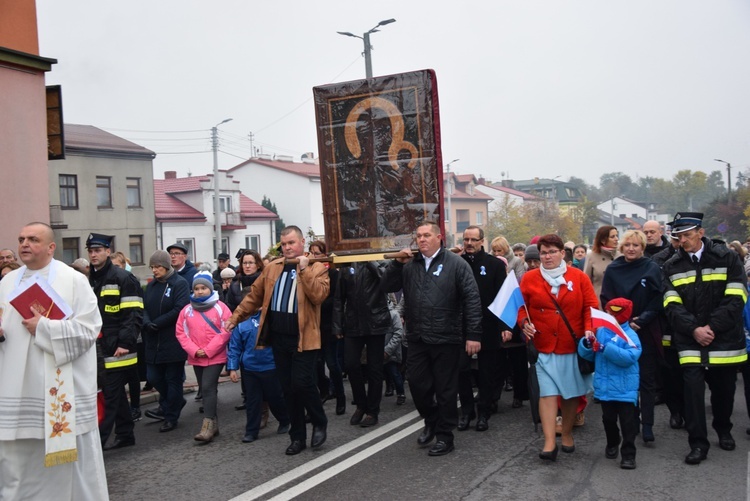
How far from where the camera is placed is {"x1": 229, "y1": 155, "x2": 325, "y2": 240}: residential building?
209 ft

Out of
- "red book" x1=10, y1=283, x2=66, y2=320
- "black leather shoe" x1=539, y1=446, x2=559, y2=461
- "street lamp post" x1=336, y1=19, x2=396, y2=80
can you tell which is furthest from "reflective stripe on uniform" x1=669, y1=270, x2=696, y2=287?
"street lamp post" x1=336, y1=19, x2=396, y2=80

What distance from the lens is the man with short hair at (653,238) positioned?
8906mm

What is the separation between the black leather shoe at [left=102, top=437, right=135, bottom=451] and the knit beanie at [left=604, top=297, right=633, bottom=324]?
4.84m

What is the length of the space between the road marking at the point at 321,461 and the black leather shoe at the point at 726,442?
287cm

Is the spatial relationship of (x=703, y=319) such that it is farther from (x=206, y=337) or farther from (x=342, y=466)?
(x=206, y=337)

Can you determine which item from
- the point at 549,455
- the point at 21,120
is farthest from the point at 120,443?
the point at 21,120

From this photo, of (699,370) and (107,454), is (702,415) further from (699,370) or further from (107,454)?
(107,454)

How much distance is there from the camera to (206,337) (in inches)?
313

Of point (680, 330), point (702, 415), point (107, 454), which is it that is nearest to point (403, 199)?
point (680, 330)

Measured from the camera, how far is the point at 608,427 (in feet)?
21.5

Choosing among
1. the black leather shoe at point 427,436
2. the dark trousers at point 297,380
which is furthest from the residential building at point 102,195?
the black leather shoe at point 427,436

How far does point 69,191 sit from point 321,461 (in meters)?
40.0

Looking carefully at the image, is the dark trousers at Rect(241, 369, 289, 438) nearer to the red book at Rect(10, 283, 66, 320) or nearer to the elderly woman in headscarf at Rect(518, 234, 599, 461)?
the elderly woman in headscarf at Rect(518, 234, 599, 461)

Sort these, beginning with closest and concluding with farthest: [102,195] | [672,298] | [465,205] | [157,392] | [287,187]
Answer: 1. [672,298]
2. [157,392]
3. [102,195]
4. [287,187]
5. [465,205]
